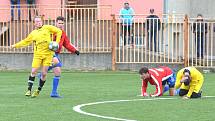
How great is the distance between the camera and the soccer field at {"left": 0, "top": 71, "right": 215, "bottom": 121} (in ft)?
43.9

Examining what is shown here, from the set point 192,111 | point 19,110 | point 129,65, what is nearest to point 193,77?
point 192,111

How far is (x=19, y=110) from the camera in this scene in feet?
47.2

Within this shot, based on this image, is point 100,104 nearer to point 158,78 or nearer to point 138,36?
point 158,78

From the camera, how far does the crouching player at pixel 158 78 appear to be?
1695cm

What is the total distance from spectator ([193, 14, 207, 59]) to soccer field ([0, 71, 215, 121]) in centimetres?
532

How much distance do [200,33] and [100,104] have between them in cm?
1344

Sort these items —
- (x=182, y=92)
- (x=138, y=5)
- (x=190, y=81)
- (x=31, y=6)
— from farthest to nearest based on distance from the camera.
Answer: (x=138, y=5)
(x=31, y=6)
(x=182, y=92)
(x=190, y=81)

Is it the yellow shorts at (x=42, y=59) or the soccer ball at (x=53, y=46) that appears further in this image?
the yellow shorts at (x=42, y=59)

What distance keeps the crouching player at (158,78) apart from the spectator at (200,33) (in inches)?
411

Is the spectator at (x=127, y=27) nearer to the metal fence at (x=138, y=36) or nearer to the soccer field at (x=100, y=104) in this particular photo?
the metal fence at (x=138, y=36)

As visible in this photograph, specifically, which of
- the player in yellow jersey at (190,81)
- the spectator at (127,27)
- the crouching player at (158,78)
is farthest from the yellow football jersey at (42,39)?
the spectator at (127,27)

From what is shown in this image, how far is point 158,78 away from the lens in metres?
17.1

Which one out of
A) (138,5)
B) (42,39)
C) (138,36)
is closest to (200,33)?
(138,36)

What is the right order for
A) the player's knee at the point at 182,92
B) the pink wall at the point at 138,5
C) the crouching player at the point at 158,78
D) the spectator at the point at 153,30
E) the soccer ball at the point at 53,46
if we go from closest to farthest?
the crouching player at the point at 158,78 → the soccer ball at the point at 53,46 → the player's knee at the point at 182,92 → the spectator at the point at 153,30 → the pink wall at the point at 138,5
